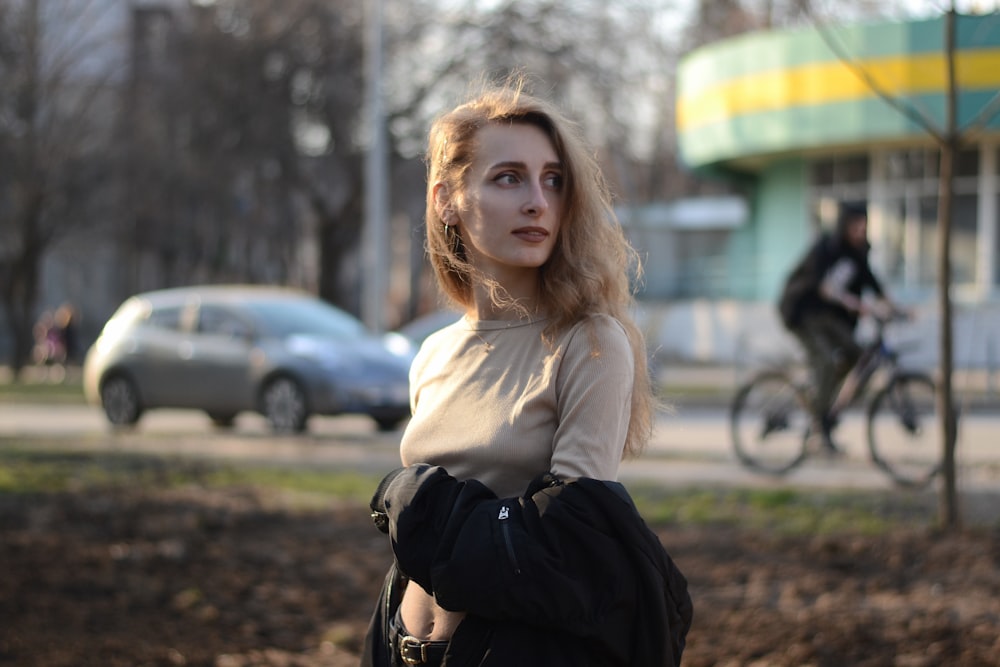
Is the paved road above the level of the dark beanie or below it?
below

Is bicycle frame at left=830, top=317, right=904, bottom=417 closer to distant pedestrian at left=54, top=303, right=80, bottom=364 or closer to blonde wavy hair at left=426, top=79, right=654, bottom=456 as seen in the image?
blonde wavy hair at left=426, top=79, right=654, bottom=456

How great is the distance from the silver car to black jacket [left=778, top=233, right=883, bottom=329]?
16.6ft

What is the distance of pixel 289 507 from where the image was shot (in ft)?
26.5

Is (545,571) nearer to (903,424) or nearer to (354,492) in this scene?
(354,492)

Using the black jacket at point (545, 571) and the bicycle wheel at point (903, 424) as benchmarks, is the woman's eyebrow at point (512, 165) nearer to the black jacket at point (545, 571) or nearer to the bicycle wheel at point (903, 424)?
the black jacket at point (545, 571)

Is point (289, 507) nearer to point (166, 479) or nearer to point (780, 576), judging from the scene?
point (166, 479)

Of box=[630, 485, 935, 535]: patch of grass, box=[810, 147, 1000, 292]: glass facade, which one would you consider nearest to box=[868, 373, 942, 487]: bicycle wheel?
box=[630, 485, 935, 535]: patch of grass

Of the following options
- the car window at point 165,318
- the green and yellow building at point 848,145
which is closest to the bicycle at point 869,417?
the car window at point 165,318

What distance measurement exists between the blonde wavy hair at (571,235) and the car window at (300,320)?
39.6ft

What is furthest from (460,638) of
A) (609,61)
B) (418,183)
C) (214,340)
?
(418,183)

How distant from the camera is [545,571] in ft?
6.70

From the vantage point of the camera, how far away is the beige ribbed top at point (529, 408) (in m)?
2.17

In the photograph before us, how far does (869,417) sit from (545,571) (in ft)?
24.3

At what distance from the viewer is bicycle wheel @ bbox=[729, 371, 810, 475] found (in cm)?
962
